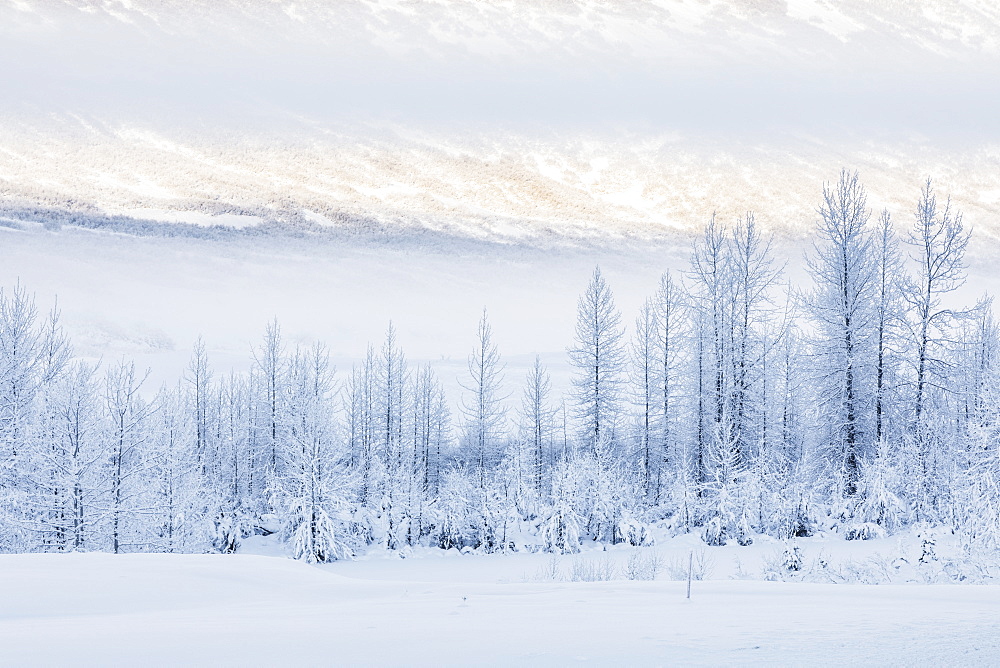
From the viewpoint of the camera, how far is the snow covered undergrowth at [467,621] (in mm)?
4379

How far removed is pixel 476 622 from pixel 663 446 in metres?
30.9

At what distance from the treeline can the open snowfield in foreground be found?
433 inches

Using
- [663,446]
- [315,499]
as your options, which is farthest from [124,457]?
[663,446]

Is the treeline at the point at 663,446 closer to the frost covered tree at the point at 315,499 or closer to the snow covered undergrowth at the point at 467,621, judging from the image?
the frost covered tree at the point at 315,499

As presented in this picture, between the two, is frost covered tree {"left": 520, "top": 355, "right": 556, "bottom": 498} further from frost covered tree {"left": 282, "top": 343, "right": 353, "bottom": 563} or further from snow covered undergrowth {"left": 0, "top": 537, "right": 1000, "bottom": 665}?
snow covered undergrowth {"left": 0, "top": 537, "right": 1000, "bottom": 665}

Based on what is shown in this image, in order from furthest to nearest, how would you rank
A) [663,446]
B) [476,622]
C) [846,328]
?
[663,446]
[846,328]
[476,622]

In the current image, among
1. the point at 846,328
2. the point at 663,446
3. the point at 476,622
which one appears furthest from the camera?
the point at 663,446

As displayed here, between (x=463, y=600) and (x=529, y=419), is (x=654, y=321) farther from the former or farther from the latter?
(x=463, y=600)

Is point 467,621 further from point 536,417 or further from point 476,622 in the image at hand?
point 536,417

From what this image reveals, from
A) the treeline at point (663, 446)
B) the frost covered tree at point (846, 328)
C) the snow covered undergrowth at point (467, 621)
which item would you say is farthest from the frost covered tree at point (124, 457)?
the frost covered tree at point (846, 328)

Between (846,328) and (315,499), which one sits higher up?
(846,328)

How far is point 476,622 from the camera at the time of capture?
17.8ft

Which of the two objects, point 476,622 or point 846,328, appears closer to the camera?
point 476,622

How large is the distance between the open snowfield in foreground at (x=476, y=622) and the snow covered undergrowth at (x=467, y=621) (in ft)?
0.06
